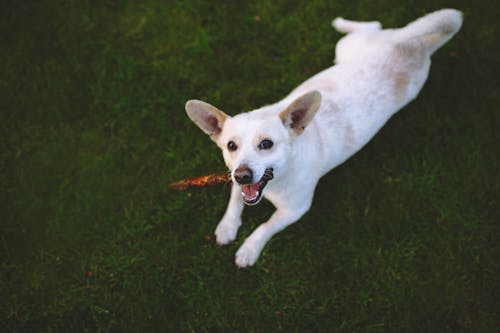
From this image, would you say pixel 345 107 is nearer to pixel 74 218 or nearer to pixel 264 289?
pixel 264 289

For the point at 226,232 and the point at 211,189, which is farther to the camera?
the point at 211,189

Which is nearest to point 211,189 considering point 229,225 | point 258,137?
point 229,225

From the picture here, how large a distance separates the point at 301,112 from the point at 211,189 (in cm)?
175

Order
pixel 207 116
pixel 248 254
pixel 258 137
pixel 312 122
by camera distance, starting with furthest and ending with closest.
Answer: pixel 248 254 → pixel 312 122 → pixel 207 116 → pixel 258 137

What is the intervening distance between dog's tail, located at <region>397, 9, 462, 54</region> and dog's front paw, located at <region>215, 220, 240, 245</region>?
2.63m

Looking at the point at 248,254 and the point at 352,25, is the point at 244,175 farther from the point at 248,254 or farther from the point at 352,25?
the point at 352,25

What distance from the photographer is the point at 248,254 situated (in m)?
3.78

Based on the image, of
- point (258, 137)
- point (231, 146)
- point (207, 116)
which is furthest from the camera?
point (207, 116)

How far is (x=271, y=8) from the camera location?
4.98 metres

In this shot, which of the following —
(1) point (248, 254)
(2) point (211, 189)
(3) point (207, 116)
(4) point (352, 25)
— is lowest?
(1) point (248, 254)

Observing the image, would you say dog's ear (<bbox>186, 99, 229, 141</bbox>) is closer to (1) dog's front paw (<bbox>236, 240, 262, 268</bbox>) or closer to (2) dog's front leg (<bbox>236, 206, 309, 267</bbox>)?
(2) dog's front leg (<bbox>236, 206, 309, 267</bbox>)

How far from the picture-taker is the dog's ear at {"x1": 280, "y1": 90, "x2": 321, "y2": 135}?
106 inches

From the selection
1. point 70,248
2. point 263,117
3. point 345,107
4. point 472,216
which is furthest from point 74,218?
point 472,216

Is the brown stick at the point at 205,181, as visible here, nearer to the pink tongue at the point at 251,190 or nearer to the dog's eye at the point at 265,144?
the pink tongue at the point at 251,190
